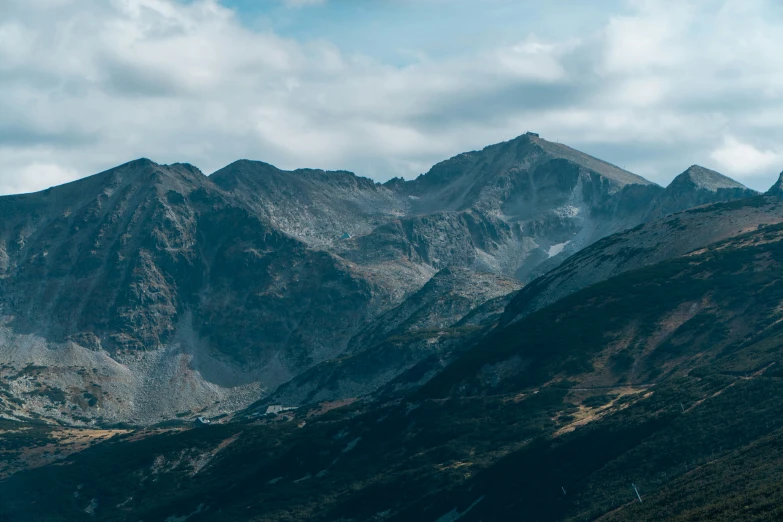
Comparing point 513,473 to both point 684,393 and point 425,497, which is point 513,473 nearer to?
point 425,497

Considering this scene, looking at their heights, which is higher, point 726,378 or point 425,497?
point 726,378

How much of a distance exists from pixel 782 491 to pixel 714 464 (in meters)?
31.3

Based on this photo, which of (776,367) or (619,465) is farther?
(776,367)

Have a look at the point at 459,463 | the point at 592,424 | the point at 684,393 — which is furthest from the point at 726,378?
the point at 459,463

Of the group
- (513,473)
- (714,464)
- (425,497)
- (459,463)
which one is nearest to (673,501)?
(714,464)

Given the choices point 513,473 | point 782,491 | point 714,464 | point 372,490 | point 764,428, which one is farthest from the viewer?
point 372,490

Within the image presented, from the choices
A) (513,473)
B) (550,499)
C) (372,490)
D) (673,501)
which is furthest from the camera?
(372,490)

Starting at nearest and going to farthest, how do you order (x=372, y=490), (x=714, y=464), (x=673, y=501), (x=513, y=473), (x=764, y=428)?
(x=673, y=501) → (x=714, y=464) → (x=764, y=428) → (x=513, y=473) → (x=372, y=490)

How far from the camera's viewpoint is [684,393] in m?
180

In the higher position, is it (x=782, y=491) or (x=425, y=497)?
(x=782, y=491)

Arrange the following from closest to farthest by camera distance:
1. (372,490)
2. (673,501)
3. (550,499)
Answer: (673,501), (550,499), (372,490)

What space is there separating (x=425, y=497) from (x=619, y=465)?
136 ft

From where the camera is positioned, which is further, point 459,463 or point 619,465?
point 459,463

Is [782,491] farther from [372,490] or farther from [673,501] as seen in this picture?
[372,490]
